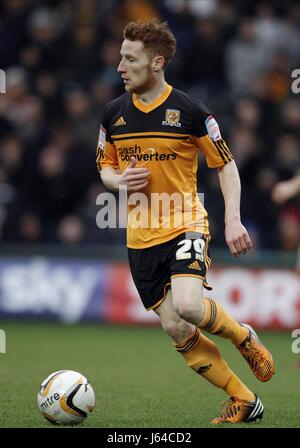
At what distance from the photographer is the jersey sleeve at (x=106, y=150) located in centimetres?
628

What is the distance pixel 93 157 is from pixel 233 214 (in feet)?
21.8

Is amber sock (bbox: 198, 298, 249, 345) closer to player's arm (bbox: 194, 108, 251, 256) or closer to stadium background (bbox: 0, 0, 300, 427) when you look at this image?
player's arm (bbox: 194, 108, 251, 256)

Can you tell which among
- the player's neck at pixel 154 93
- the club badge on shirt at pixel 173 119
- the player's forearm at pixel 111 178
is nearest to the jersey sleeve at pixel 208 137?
the club badge on shirt at pixel 173 119

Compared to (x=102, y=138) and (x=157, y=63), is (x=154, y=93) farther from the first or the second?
(x=102, y=138)

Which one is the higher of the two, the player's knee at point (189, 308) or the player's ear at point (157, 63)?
the player's ear at point (157, 63)

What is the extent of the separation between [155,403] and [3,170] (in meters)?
6.36

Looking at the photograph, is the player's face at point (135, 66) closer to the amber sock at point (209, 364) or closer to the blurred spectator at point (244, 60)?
the amber sock at point (209, 364)

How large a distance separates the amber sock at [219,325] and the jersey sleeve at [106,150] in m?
1.08

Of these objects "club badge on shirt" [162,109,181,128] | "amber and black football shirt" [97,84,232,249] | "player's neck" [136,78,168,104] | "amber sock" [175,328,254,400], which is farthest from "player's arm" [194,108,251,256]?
"amber sock" [175,328,254,400]

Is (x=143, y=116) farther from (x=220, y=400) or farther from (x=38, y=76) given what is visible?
(x=38, y=76)

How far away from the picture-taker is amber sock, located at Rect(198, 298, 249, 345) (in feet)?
19.2

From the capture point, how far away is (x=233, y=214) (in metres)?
5.85

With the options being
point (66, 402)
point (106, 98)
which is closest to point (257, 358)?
point (66, 402)
